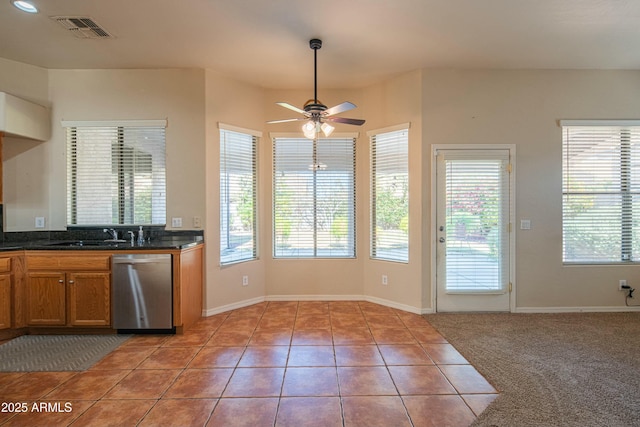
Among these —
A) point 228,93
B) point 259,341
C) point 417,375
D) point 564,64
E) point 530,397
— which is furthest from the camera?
point 228,93

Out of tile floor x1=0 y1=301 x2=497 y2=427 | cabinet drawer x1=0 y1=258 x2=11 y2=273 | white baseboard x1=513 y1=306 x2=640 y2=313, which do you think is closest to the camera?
→ tile floor x1=0 y1=301 x2=497 y2=427

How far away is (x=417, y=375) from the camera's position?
2.47m

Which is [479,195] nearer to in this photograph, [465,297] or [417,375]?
[465,297]

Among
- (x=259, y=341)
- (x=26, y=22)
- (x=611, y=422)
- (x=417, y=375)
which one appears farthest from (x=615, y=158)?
(x=26, y=22)

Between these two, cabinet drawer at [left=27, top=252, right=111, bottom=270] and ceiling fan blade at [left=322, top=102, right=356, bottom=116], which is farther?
cabinet drawer at [left=27, top=252, right=111, bottom=270]

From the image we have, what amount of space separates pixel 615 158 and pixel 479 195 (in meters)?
1.86

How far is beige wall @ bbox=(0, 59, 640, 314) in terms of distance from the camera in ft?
12.6

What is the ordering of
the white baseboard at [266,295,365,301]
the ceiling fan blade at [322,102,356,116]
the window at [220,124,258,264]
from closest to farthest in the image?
the ceiling fan blade at [322,102,356,116] < the window at [220,124,258,264] < the white baseboard at [266,295,365,301]

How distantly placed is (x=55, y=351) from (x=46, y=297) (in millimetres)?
663

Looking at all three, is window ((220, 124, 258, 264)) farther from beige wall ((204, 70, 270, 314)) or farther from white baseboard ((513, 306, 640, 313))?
white baseboard ((513, 306, 640, 313))

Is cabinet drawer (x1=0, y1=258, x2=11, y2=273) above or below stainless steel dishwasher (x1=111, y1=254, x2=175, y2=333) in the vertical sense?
above

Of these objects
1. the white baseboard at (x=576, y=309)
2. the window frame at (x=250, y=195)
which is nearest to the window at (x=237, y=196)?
the window frame at (x=250, y=195)

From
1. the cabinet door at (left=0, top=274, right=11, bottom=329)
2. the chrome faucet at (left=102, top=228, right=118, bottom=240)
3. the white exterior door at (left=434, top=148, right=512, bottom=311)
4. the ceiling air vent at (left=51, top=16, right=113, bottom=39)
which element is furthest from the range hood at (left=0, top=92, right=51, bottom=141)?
the white exterior door at (left=434, top=148, right=512, bottom=311)

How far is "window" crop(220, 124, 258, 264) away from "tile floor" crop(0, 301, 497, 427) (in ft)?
3.69
